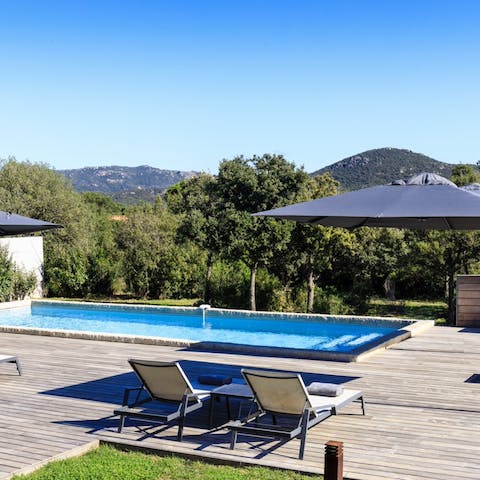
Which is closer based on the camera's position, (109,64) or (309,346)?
(309,346)

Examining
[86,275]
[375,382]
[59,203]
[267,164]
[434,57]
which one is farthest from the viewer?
[59,203]

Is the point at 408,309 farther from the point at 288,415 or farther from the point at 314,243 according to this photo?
the point at 288,415

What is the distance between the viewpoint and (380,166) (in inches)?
2066

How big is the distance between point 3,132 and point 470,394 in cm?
4172

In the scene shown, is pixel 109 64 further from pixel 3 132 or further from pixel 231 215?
pixel 3 132

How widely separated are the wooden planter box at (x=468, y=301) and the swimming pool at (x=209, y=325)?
111 centimetres

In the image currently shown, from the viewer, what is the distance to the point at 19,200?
83.8 ft

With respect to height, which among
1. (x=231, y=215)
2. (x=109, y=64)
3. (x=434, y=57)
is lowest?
(x=231, y=215)

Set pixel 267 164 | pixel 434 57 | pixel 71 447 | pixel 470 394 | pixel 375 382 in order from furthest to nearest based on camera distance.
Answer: pixel 267 164 < pixel 434 57 < pixel 375 382 < pixel 470 394 < pixel 71 447

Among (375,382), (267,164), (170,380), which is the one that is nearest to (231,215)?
(267,164)

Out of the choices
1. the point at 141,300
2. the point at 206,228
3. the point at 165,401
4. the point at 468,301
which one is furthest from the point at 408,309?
the point at 165,401

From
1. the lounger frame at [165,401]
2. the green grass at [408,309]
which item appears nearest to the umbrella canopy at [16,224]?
the lounger frame at [165,401]

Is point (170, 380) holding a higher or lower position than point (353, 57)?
lower

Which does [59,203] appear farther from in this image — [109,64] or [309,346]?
[309,346]
